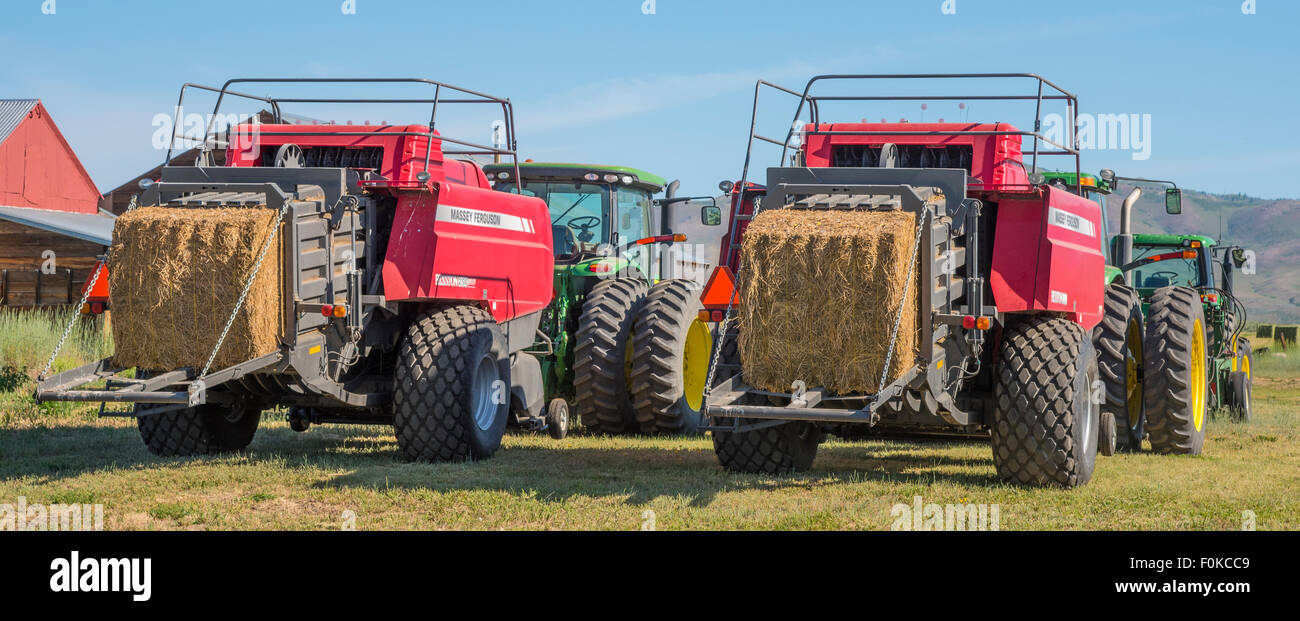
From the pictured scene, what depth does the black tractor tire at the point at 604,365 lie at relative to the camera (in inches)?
473

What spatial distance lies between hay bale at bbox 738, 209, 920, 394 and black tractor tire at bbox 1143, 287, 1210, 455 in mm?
4055

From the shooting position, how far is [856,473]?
9281 mm

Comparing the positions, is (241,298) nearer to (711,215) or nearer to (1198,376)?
(711,215)

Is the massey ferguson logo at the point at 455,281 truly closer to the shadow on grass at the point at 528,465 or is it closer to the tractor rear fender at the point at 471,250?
the tractor rear fender at the point at 471,250

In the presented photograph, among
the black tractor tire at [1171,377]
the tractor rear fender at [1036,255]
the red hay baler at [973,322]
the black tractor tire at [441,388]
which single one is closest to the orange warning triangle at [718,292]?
the red hay baler at [973,322]

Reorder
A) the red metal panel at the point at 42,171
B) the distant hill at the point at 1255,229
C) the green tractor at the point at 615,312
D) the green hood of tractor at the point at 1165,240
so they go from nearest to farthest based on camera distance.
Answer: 1. the green tractor at the point at 615,312
2. the green hood of tractor at the point at 1165,240
3. the red metal panel at the point at 42,171
4. the distant hill at the point at 1255,229

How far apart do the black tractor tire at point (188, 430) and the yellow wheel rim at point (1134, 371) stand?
7325 mm

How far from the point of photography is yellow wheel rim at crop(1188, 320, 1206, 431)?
11.6m

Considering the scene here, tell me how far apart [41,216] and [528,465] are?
21.9 metres

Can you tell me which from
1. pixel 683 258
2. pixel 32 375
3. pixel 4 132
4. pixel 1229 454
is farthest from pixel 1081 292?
pixel 4 132

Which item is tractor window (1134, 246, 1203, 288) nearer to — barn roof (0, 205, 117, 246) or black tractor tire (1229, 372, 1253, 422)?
black tractor tire (1229, 372, 1253, 422)

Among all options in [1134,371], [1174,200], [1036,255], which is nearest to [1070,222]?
[1036,255]

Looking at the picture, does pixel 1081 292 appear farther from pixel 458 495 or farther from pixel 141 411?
pixel 141 411

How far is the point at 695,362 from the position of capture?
12945 mm
